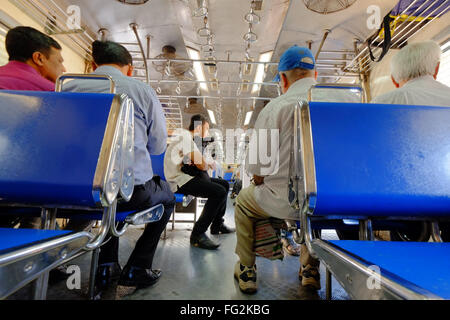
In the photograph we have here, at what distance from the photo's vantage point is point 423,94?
1088 mm

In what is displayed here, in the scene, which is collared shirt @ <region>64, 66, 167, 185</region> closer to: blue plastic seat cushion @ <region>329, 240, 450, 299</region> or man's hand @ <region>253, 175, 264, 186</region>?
man's hand @ <region>253, 175, 264, 186</region>

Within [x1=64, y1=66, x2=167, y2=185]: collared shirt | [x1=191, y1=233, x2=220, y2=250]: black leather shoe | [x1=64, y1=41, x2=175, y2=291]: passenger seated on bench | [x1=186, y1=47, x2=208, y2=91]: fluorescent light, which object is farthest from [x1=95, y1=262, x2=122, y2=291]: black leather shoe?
[x1=186, y1=47, x2=208, y2=91]: fluorescent light

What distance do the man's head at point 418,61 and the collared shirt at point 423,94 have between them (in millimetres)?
53

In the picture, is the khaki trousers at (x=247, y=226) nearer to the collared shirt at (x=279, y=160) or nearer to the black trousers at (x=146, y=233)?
the collared shirt at (x=279, y=160)

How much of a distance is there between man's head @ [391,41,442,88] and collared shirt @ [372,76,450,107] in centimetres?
5

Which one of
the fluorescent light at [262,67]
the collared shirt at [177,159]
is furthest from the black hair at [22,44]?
the fluorescent light at [262,67]

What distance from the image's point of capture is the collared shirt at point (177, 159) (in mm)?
2221

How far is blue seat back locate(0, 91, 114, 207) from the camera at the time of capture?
67 cm

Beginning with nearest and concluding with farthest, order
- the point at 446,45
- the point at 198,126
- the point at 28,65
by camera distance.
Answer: the point at 28,65 < the point at 446,45 < the point at 198,126

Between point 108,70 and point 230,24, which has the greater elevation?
point 230,24

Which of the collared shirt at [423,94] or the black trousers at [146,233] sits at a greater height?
the collared shirt at [423,94]

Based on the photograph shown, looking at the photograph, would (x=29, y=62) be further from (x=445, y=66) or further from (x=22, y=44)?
(x=445, y=66)

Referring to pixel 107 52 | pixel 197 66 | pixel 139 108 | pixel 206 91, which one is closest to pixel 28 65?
pixel 107 52

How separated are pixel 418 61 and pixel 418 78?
3.8 inches
